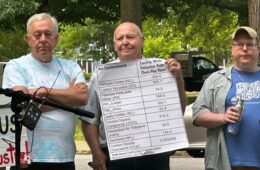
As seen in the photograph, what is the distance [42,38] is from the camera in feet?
13.0

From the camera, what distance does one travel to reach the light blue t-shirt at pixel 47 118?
3.92m

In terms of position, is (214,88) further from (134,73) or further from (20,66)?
(20,66)

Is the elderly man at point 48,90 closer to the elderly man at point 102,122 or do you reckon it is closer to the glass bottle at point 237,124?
the elderly man at point 102,122

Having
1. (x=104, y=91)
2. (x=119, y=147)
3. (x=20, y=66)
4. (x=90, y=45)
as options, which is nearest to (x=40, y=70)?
(x=20, y=66)

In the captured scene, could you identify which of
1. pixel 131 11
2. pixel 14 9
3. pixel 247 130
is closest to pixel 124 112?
pixel 247 130

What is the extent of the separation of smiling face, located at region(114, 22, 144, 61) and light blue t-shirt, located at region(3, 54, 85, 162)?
39 centimetres

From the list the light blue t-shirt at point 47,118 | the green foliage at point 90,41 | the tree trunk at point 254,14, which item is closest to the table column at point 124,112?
the light blue t-shirt at point 47,118

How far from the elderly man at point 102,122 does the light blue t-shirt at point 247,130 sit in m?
0.41

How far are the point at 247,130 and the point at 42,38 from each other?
1592 mm

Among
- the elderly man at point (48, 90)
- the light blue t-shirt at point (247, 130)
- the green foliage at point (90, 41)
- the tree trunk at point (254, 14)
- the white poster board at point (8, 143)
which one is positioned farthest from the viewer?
the green foliage at point (90, 41)

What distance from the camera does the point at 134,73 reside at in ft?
13.4

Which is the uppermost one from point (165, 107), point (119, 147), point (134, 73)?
point (134, 73)

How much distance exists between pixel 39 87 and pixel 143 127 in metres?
0.80

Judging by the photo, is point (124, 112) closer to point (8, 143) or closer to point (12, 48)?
point (8, 143)
